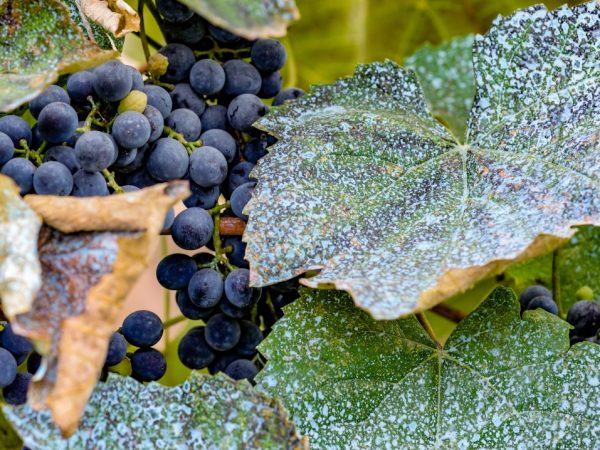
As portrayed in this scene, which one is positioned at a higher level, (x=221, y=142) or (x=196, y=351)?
(x=221, y=142)

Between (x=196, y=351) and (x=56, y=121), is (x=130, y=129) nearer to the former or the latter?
(x=56, y=121)

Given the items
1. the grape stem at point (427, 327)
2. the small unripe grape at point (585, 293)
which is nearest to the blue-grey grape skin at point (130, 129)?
the grape stem at point (427, 327)

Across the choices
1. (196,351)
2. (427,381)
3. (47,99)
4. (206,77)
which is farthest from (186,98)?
(427,381)

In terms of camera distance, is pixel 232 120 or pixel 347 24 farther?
pixel 347 24

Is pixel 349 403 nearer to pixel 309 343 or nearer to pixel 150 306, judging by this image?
pixel 309 343

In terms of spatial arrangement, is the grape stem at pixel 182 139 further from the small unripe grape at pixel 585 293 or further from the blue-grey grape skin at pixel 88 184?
the small unripe grape at pixel 585 293

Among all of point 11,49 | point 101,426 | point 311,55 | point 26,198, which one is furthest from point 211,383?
point 311,55
